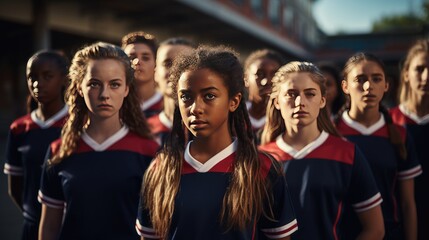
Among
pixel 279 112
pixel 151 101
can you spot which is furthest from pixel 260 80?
pixel 151 101

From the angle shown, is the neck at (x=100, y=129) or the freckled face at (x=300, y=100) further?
the neck at (x=100, y=129)

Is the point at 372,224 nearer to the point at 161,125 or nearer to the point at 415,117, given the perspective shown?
the point at 415,117

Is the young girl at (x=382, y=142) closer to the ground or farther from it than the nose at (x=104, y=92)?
closer to the ground

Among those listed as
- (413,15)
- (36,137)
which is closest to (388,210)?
(36,137)

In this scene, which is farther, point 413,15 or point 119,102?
point 413,15

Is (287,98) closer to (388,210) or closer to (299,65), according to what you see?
(299,65)

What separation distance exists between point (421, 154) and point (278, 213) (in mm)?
2216

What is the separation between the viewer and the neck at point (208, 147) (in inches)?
92.6

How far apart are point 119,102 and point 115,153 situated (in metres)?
0.32

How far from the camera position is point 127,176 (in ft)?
9.41

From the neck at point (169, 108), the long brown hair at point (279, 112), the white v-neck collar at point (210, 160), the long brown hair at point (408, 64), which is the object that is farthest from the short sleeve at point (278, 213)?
the long brown hair at point (408, 64)

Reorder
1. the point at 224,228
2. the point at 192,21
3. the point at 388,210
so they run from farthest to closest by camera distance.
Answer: the point at 192,21 < the point at 388,210 < the point at 224,228

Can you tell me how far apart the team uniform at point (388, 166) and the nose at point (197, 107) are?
1.79 m

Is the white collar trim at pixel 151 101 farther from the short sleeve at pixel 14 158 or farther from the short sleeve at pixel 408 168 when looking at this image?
the short sleeve at pixel 408 168
